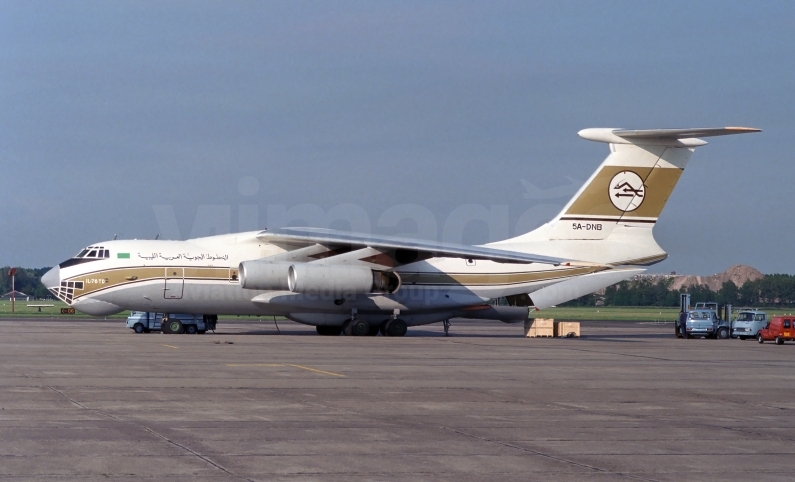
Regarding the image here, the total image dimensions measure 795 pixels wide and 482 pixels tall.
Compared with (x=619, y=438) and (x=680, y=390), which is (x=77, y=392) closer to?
(x=619, y=438)

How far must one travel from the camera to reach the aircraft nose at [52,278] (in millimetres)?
27047

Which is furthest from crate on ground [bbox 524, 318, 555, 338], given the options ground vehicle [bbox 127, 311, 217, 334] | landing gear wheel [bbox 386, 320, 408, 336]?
ground vehicle [bbox 127, 311, 217, 334]

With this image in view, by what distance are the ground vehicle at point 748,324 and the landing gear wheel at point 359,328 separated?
1392cm

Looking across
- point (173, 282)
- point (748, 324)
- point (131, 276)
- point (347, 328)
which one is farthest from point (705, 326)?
point (131, 276)

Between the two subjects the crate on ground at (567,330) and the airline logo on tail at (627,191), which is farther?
the crate on ground at (567,330)

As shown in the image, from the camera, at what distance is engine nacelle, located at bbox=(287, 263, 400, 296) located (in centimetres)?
2588

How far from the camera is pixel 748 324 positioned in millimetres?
33719

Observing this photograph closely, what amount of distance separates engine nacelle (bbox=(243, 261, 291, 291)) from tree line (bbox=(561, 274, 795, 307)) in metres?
51.4

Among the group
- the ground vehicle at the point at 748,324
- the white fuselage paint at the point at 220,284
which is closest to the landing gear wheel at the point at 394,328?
the white fuselage paint at the point at 220,284

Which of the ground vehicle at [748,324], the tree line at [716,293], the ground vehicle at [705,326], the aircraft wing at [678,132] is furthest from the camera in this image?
the tree line at [716,293]

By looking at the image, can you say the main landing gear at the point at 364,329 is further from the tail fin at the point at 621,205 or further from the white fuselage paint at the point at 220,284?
the tail fin at the point at 621,205

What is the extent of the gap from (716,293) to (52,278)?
6460cm

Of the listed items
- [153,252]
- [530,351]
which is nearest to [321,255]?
[153,252]

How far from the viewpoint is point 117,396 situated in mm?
11344
